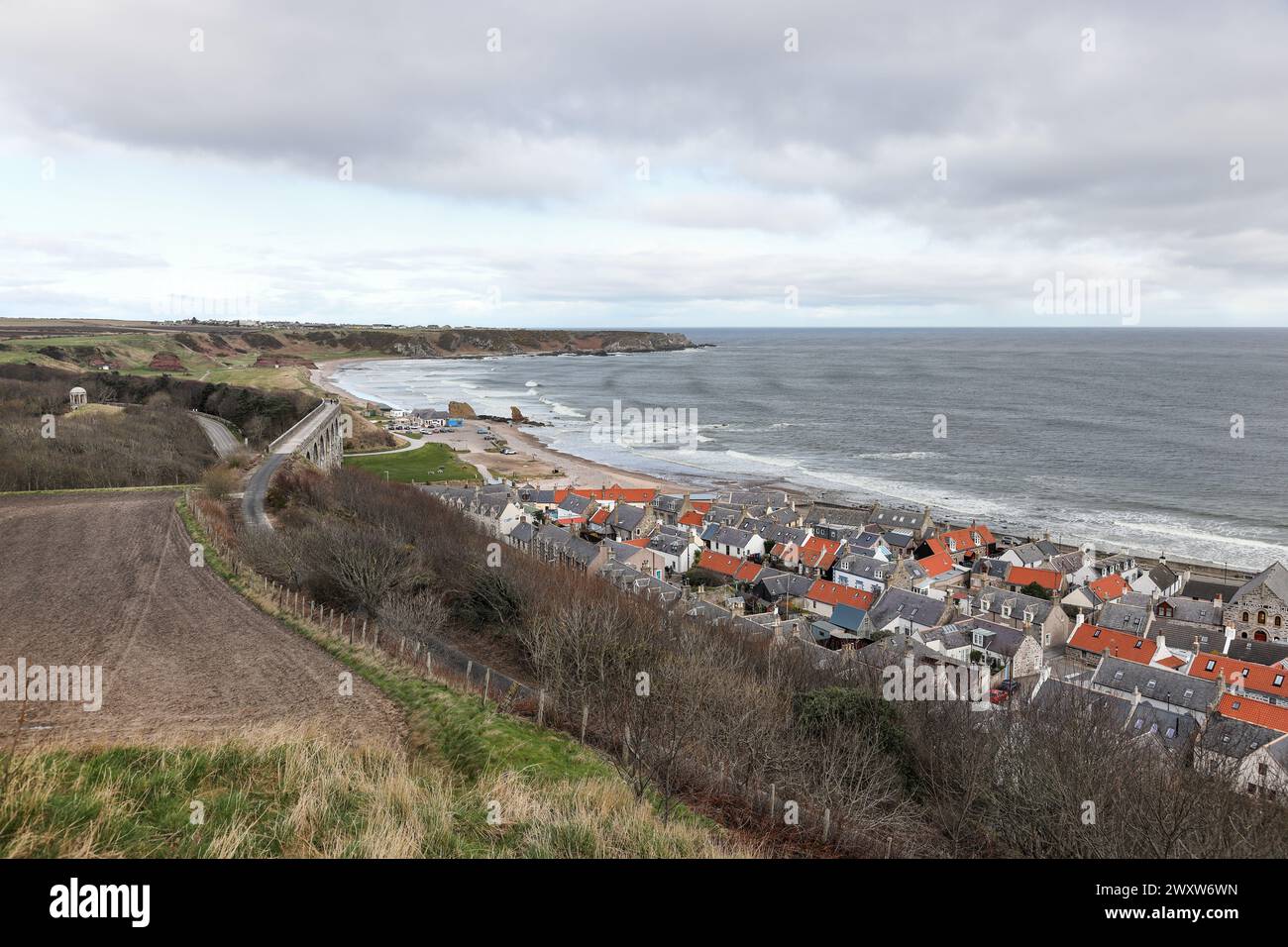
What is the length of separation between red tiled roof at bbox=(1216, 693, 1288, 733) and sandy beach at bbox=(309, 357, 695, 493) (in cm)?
5152

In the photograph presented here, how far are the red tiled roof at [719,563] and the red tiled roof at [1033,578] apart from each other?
18.5 meters

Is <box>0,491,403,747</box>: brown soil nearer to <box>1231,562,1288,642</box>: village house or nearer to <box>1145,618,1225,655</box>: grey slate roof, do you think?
<box>1145,618,1225,655</box>: grey slate roof

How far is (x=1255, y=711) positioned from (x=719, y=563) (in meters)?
30.9

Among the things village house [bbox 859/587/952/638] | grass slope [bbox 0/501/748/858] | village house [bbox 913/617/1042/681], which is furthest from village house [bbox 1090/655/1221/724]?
grass slope [bbox 0/501/748/858]

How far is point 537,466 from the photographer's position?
8531cm

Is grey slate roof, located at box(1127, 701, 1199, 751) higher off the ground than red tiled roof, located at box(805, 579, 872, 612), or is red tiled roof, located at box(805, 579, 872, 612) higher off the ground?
red tiled roof, located at box(805, 579, 872, 612)

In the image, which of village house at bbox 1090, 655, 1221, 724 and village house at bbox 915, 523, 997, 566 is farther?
village house at bbox 915, 523, 997, 566

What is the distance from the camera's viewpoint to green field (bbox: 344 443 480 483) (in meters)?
72.6

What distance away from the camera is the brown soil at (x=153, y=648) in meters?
Answer: 15.4

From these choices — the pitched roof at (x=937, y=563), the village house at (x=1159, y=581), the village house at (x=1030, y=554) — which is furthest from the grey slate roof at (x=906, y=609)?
the village house at (x=1159, y=581)

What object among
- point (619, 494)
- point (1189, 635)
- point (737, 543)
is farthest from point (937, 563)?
point (619, 494)
